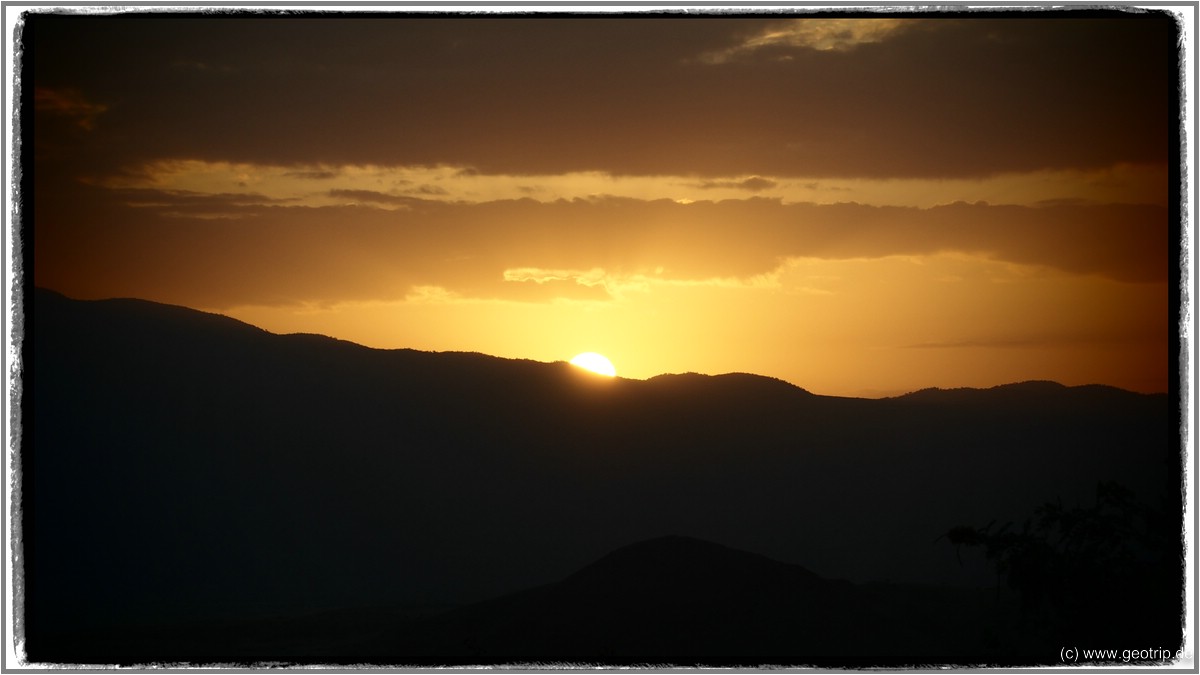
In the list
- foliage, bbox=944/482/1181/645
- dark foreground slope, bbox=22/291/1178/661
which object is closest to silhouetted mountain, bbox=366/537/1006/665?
foliage, bbox=944/482/1181/645

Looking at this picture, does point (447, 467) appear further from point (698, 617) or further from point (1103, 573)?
point (1103, 573)

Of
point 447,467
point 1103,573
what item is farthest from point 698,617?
point 447,467

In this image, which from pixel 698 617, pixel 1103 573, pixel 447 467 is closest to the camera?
pixel 1103 573

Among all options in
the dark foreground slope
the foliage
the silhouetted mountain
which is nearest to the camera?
the foliage

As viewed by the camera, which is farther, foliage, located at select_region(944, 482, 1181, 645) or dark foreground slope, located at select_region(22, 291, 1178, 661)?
dark foreground slope, located at select_region(22, 291, 1178, 661)

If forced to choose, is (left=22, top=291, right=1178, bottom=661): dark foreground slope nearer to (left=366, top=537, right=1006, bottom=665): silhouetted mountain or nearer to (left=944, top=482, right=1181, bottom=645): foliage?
(left=366, top=537, right=1006, bottom=665): silhouetted mountain

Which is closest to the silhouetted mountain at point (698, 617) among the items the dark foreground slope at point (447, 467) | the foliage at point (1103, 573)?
the foliage at point (1103, 573)

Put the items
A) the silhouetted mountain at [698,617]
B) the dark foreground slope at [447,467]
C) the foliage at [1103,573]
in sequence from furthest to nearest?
the dark foreground slope at [447,467] → the silhouetted mountain at [698,617] → the foliage at [1103,573]

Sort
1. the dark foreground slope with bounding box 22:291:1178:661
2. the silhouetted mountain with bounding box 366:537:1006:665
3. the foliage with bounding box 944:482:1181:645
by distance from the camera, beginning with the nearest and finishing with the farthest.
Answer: the foliage with bounding box 944:482:1181:645 → the silhouetted mountain with bounding box 366:537:1006:665 → the dark foreground slope with bounding box 22:291:1178:661

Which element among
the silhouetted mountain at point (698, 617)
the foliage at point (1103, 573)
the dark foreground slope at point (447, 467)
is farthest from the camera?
the dark foreground slope at point (447, 467)

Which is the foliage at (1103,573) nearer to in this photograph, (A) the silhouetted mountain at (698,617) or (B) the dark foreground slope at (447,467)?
(A) the silhouetted mountain at (698,617)
